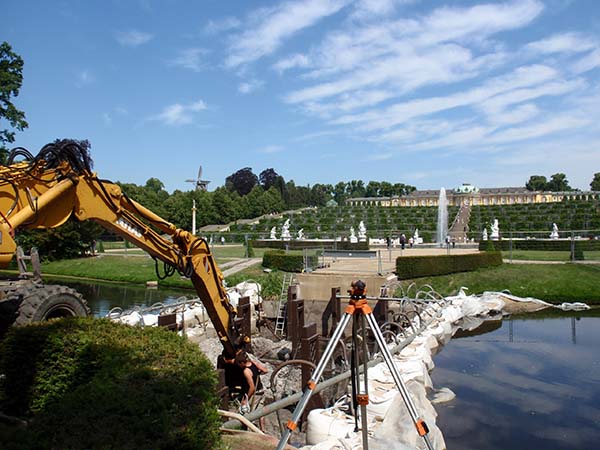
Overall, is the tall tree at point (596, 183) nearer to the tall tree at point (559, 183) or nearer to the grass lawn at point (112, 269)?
the tall tree at point (559, 183)

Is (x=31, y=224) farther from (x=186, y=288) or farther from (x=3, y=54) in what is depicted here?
(x=3, y=54)

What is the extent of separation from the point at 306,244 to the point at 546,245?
16619mm

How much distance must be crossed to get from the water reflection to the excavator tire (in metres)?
13.6

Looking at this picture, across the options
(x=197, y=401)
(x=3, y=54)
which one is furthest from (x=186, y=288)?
(x=197, y=401)

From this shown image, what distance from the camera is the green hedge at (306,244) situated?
3503cm

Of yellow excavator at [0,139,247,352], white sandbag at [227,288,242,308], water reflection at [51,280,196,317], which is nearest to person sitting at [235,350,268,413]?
yellow excavator at [0,139,247,352]

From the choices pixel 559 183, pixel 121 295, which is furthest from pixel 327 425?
pixel 559 183

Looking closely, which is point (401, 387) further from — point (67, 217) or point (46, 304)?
point (46, 304)

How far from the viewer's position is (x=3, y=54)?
27531 millimetres

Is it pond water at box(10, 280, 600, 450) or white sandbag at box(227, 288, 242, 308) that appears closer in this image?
pond water at box(10, 280, 600, 450)

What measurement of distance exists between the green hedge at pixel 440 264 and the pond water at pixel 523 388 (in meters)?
5.89

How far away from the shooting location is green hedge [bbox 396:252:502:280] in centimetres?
2395

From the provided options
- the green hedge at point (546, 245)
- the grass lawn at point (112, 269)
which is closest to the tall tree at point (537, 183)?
the green hedge at point (546, 245)

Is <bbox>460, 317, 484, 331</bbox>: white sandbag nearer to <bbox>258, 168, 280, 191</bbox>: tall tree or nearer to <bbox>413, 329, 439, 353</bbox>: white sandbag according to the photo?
<bbox>413, 329, 439, 353</bbox>: white sandbag
